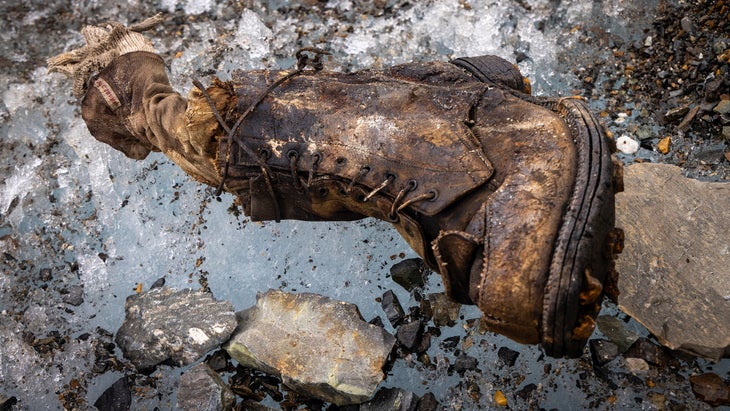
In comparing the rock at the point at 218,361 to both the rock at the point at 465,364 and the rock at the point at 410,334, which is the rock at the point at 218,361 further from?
the rock at the point at 465,364

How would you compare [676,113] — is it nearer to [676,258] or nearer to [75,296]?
[676,258]

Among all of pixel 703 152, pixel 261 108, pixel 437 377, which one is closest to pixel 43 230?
pixel 261 108

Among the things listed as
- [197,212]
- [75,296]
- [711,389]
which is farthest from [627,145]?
[75,296]

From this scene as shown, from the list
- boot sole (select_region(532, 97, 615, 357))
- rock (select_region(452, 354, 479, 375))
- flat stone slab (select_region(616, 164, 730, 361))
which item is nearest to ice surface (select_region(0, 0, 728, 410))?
rock (select_region(452, 354, 479, 375))

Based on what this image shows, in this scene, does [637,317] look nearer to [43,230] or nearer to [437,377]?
[437,377]

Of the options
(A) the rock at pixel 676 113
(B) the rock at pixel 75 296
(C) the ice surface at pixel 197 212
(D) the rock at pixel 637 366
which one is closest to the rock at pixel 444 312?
(C) the ice surface at pixel 197 212
